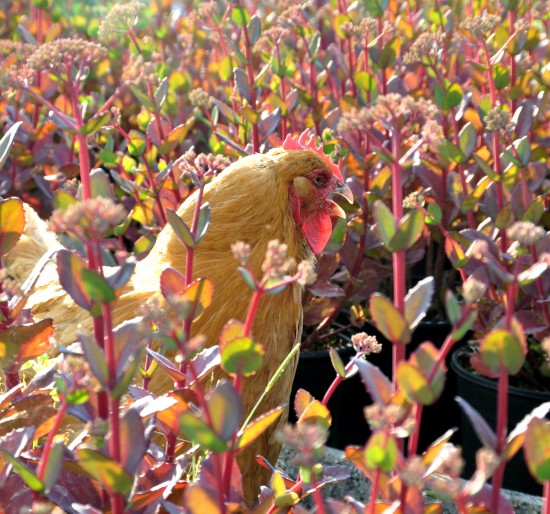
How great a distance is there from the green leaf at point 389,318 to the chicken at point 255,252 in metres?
0.90

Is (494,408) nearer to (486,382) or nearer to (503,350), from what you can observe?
(486,382)

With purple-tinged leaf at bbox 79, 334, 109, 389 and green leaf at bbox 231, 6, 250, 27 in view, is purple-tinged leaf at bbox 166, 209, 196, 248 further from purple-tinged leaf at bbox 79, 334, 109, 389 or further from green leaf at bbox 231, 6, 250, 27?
green leaf at bbox 231, 6, 250, 27

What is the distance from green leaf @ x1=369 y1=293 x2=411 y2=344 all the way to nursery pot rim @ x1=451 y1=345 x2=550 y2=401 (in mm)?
1459

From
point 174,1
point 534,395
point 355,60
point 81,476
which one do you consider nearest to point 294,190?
point 534,395

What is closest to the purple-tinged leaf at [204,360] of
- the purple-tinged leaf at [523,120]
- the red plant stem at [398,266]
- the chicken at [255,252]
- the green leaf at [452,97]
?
the red plant stem at [398,266]

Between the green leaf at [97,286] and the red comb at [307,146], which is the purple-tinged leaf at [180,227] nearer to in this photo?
the green leaf at [97,286]

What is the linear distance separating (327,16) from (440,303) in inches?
46.1

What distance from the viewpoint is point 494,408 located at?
222 centimetres

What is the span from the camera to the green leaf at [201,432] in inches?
26.8

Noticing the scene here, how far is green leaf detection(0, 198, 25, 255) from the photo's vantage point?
962 millimetres

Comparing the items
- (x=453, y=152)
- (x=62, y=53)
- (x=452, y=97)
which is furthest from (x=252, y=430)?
(x=452, y=97)

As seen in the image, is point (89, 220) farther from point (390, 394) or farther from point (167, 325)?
point (390, 394)

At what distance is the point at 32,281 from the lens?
3.28 feet

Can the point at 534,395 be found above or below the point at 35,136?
below
